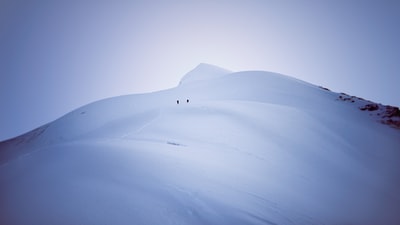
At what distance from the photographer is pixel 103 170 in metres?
5.13

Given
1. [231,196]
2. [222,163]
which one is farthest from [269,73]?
[231,196]

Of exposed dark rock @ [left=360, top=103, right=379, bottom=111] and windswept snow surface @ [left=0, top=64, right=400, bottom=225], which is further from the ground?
exposed dark rock @ [left=360, top=103, right=379, bottom=111]

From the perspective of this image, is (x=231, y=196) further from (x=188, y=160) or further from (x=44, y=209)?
(x=44, y=209)

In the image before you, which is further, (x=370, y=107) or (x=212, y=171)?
(x=370, y=107)

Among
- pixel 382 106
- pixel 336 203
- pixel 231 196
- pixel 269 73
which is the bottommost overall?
Answer: pixel 336 203

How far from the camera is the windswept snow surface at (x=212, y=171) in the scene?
4152mm

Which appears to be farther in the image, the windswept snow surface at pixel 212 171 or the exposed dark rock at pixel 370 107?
the exposed dark rock at pixel 370 107

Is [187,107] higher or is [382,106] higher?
[382,106]

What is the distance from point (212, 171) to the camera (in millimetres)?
5969

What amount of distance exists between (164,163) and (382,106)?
1694cm

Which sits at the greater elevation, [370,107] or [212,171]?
[370,107]

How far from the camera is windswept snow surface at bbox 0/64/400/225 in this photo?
13.6ft

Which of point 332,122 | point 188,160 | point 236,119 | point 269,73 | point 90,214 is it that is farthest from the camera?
point 269,73

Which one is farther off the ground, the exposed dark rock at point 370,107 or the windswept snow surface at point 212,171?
the exposed dark rock at point 370,107
